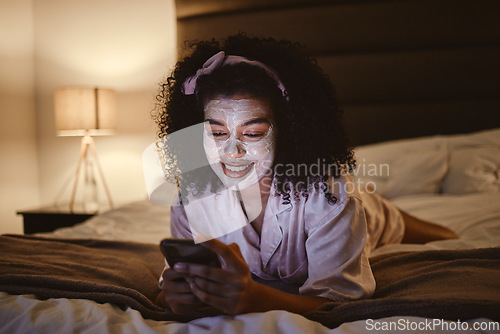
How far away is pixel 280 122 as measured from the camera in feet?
2.78

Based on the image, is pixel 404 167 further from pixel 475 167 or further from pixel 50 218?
pixel 50 218

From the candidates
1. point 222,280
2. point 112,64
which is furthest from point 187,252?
point 112,64

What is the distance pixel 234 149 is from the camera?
81cm

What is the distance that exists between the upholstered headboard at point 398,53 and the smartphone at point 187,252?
1.93 meters

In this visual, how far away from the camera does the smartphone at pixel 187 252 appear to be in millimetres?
655

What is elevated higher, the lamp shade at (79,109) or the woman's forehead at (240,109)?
the lamp shade at (79,109)

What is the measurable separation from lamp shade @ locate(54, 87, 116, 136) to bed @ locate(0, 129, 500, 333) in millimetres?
909

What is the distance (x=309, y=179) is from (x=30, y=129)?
9.11 ft

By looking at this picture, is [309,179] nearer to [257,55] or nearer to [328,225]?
[328,225]

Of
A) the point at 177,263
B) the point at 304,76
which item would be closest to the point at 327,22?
the point at 304,76

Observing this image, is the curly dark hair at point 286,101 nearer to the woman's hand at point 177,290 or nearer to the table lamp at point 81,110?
the woman's hand at point 177,290

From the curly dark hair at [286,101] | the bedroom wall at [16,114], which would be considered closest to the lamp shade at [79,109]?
the bedroom wall at [16,114]

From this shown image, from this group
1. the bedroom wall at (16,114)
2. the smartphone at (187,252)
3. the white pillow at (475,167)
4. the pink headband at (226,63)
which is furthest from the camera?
the bedroom wall at (16,114)

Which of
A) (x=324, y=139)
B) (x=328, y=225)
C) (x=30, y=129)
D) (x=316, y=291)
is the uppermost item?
(x=30, y=129)
